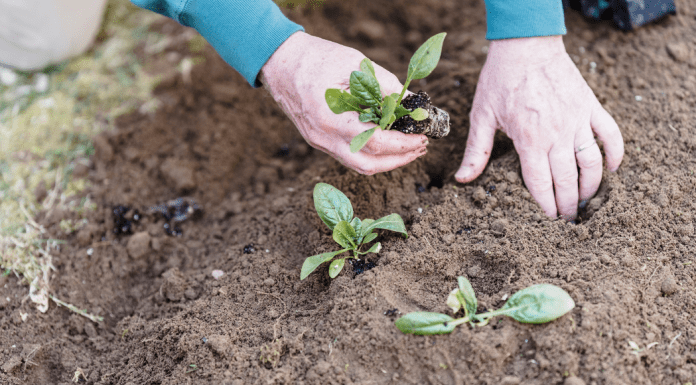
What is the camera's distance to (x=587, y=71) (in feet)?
8.23

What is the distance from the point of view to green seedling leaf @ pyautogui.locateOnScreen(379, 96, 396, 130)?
5.26 ft

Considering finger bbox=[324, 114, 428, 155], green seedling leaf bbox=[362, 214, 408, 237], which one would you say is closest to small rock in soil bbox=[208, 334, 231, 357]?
green seedling leaf bbox=[362, 214, 408, 237]

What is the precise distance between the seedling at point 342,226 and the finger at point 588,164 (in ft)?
2.60

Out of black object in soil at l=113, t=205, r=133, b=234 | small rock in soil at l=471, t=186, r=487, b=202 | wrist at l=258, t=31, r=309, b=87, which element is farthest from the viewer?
black object in soil at l=113, t=205, r=133, b=234

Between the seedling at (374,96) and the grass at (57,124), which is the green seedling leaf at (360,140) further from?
the grass at (57,124)

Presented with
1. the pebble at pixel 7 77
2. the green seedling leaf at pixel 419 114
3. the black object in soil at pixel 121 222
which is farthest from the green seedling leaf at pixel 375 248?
the pebble at pixel 7 77

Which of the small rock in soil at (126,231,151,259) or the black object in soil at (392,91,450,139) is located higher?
the black object in soil at (392,91,450,139)

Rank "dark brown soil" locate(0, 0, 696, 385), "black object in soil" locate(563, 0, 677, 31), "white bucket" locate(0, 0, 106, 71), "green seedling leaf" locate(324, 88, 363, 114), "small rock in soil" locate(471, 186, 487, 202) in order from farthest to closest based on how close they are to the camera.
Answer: "white bucket" locate(0, 0, 106, 71), "black object in soil" locate(563, 0, 677, 31), "small rock in soil" locate(471, 186, 487, 202), "green seedling leaf" locate(324, 88, 363, 114), "dark brown soil" locate(0, 0, 696, 385)

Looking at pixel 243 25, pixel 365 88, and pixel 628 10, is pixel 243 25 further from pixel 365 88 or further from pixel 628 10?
pixel 628 10

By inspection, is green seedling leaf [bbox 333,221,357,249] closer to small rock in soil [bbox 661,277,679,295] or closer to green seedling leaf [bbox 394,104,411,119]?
green seedling leaf [bbox 394,104,411,119]

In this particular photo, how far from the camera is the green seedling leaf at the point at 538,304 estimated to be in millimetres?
1483

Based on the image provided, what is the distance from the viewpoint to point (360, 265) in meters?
1.84

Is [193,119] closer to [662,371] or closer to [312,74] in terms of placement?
[312,74]

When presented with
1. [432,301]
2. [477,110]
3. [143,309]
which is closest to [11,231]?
[143,309]
